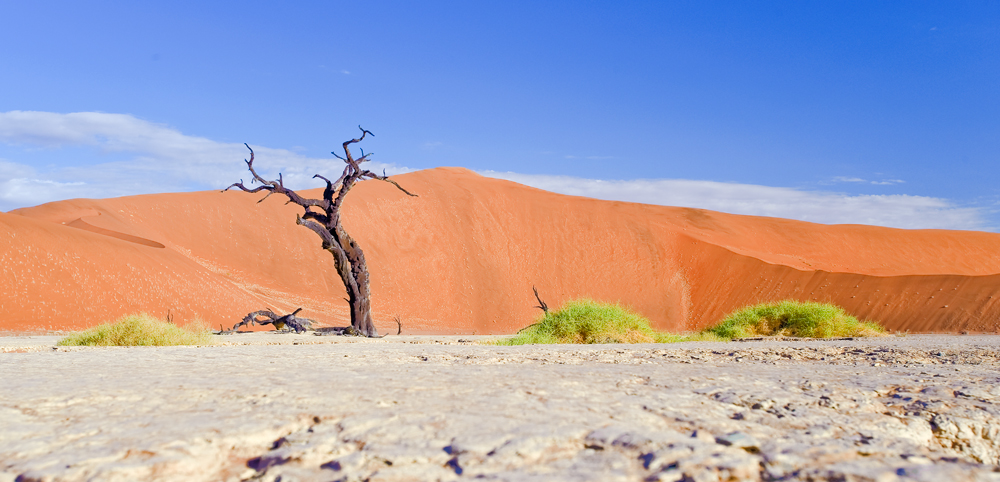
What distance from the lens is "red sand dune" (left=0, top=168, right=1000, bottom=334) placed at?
23250mm

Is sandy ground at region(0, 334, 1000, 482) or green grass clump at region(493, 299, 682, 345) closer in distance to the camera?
sandy ground at region(0, 334, 1000, 482)

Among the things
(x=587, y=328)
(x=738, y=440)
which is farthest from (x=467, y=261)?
(x=738, y=440)

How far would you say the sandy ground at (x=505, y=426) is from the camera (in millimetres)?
2170

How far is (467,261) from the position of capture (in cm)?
3753

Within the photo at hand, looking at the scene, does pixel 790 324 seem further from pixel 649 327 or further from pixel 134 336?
pixel 134 336

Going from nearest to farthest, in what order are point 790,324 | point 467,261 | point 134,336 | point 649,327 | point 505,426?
point 505,426 → point 134,336 → point 649,327 → point 790,324 → point 467,261

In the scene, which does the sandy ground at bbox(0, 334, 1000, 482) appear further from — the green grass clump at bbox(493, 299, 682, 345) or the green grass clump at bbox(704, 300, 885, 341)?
the green grass clump at bbox(704, 300, 885, 341)

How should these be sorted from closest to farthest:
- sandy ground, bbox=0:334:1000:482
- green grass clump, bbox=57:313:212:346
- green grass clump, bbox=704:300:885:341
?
sandy ground, bbox=0:334:1000:482, green grass clump, bbox=57:313:212:346, green grass clump, bbox=704:300:885:341

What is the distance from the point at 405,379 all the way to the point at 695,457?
81.7 inches

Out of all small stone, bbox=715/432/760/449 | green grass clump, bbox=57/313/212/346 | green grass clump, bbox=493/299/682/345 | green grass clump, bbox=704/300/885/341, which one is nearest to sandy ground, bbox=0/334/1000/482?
small stone, bbox=715/432/760/449

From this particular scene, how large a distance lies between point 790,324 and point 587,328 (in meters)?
5.74

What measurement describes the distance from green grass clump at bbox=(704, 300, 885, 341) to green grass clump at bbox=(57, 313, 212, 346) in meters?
9.66

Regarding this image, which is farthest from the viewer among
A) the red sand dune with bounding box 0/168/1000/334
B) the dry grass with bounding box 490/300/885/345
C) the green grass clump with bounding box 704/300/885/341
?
the red sand dune with bounding box 0/168/1000/334

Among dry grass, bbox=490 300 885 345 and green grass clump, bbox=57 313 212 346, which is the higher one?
dry grass, bbox=490 300 885 345
